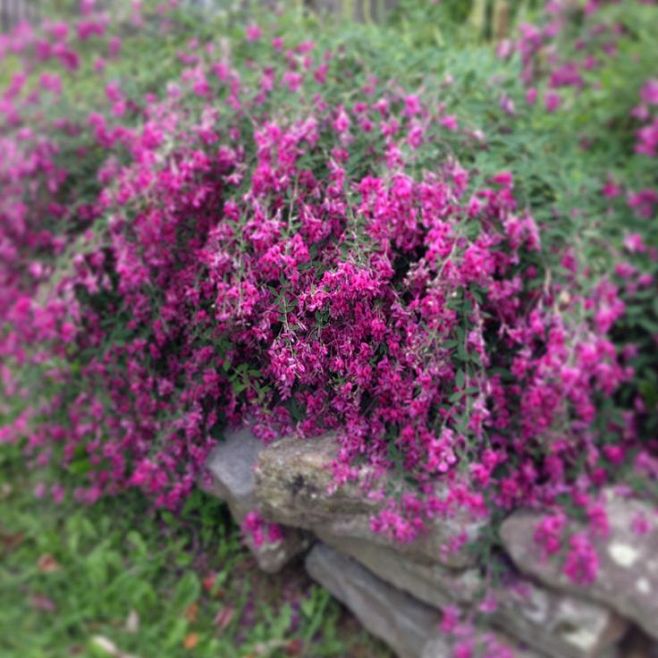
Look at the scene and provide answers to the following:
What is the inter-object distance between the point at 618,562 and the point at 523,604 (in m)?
0.31

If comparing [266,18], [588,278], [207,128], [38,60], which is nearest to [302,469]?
[207,128]

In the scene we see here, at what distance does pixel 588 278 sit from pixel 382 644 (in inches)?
59.2

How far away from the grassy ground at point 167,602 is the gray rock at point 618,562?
0.77m

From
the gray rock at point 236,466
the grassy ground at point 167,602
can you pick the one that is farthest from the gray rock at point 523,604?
the gray rock at point 236,466

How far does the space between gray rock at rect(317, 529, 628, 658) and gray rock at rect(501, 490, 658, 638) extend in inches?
2.0

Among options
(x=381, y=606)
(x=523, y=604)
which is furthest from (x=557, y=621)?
(x=381, y=606)

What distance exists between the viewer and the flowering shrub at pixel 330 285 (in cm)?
132

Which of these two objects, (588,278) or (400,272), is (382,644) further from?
(400,272)

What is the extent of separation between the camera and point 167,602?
8.61ft

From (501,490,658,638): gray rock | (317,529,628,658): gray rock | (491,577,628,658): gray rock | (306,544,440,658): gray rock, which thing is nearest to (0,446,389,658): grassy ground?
(306,544,440,658): gray rock

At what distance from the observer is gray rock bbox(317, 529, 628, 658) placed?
2.08m

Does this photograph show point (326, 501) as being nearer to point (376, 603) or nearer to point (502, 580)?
point (502, 580)

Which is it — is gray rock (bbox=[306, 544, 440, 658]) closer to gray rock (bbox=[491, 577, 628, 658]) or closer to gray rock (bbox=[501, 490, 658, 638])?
gray rock (bbox=[491, 577, 628, 658])

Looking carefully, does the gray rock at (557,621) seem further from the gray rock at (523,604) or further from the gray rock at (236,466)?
the gray rock at (236,466)
